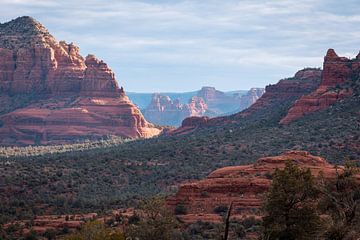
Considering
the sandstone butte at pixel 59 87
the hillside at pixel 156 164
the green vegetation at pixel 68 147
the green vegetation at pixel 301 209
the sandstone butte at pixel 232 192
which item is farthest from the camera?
the sandstone butte at pixel 59 87

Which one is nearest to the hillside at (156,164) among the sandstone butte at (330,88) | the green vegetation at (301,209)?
the sandstone butte at (330,88)

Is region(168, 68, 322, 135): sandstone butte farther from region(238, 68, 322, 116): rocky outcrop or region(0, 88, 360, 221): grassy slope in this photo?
region(0, 88, 360, 221): grassy slope

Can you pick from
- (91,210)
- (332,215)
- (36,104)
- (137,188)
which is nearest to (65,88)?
(36,104)

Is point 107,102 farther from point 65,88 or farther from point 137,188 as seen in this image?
point 137,188

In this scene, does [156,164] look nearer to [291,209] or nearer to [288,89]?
[288,89]

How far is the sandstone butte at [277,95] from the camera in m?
102

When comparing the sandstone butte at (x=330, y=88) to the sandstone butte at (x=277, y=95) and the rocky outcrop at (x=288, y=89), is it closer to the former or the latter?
the sandstone butte at (x=277, y=95)

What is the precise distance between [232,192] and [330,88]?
41.9 meters

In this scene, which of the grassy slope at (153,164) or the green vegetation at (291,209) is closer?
the green vegetation at (291,209)

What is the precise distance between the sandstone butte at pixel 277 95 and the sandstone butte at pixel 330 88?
15.6 meters

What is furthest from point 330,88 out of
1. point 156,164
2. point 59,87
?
point 59,87

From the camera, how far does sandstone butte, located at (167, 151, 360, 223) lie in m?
40.6

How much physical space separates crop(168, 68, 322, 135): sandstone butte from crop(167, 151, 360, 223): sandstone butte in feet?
179

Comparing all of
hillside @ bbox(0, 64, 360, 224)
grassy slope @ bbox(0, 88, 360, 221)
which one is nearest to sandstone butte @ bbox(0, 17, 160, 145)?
hillside @ bbox(0, 64, 360, 224)
